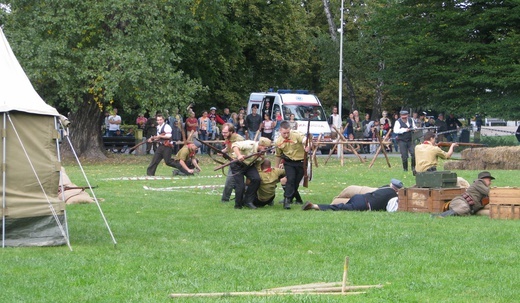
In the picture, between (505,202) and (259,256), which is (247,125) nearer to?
(505,202)

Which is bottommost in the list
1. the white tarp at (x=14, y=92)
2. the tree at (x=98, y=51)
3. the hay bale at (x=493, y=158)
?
the hay bale at (x=493, y=158)

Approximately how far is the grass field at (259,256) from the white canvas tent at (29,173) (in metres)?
0.47

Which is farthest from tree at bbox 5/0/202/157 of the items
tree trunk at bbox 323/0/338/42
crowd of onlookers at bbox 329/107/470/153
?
tree trunk at bbox 323/0/338/42

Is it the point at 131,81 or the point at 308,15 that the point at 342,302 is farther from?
the point at 308,15

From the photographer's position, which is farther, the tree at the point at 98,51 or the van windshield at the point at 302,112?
the van windshield at the point at 302,112

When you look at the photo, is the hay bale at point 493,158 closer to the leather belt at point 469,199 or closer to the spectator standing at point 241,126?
the spectator standing at point 241,126

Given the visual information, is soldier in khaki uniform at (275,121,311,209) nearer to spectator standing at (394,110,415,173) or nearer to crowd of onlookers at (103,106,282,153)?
spectator standing at (394,110,415,173)

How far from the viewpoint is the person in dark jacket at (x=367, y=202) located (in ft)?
61.5

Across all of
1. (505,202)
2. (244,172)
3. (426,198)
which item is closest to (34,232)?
(244,172)

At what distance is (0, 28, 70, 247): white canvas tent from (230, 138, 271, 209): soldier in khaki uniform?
240 inches

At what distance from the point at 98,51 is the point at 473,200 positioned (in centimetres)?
2096

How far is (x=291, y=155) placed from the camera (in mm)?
19656

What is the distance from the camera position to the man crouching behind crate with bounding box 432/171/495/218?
1742 cm

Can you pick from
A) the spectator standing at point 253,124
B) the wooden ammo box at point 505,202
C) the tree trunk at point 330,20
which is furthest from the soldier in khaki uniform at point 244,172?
the tree trunk at point 330,20
